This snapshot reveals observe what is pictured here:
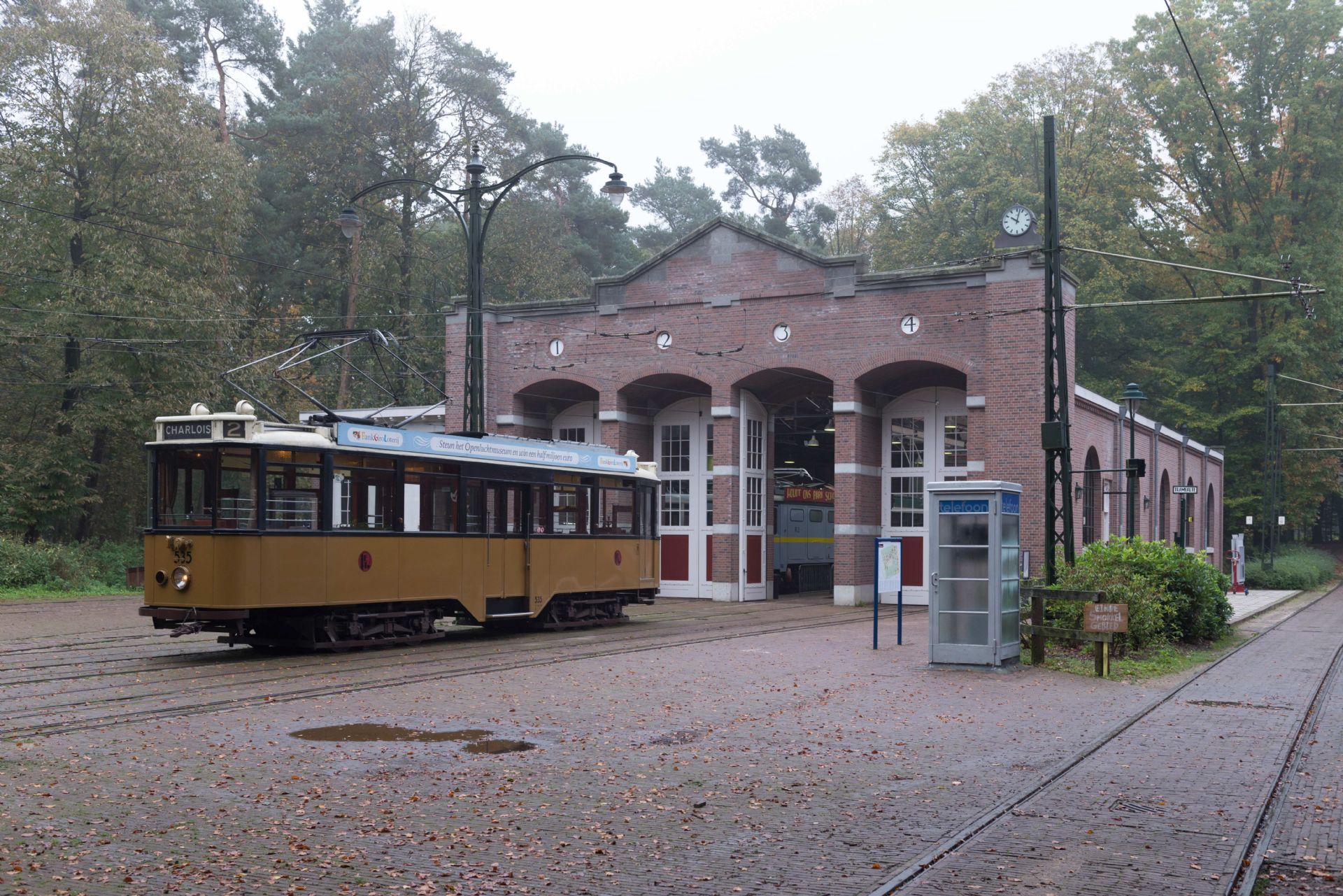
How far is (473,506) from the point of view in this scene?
1967 cm

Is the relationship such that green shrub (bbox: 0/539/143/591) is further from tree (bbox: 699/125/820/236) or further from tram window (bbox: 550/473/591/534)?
tree (bbox: 699/125/820/236)

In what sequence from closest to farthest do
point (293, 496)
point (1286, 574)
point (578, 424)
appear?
point (293, 496) < point (578, 424) < point (1286, 574)

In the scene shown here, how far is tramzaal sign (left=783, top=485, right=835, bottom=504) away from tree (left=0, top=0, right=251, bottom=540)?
1601 cm

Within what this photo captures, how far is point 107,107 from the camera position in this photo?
34.4 m

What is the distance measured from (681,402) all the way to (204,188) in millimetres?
14209

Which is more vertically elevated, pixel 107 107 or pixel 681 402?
pixel 107 107

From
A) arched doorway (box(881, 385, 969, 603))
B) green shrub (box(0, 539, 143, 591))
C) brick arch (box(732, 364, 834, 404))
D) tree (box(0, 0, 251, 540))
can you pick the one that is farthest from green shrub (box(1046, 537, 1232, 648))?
tree (box(0, 0, 251, 540))

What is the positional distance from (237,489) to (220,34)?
37.5 metres

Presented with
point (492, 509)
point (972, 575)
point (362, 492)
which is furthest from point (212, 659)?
point (972, 575)

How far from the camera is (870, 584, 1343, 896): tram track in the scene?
6629 mm

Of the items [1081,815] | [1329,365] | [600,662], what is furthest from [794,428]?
[1081,815]

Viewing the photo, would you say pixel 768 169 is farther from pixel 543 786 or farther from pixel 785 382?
pixel 543 786

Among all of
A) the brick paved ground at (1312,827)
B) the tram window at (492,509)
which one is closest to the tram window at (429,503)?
the tram window at (492,509)

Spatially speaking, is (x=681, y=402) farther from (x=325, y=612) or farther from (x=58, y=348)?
(x=325, y=612)
